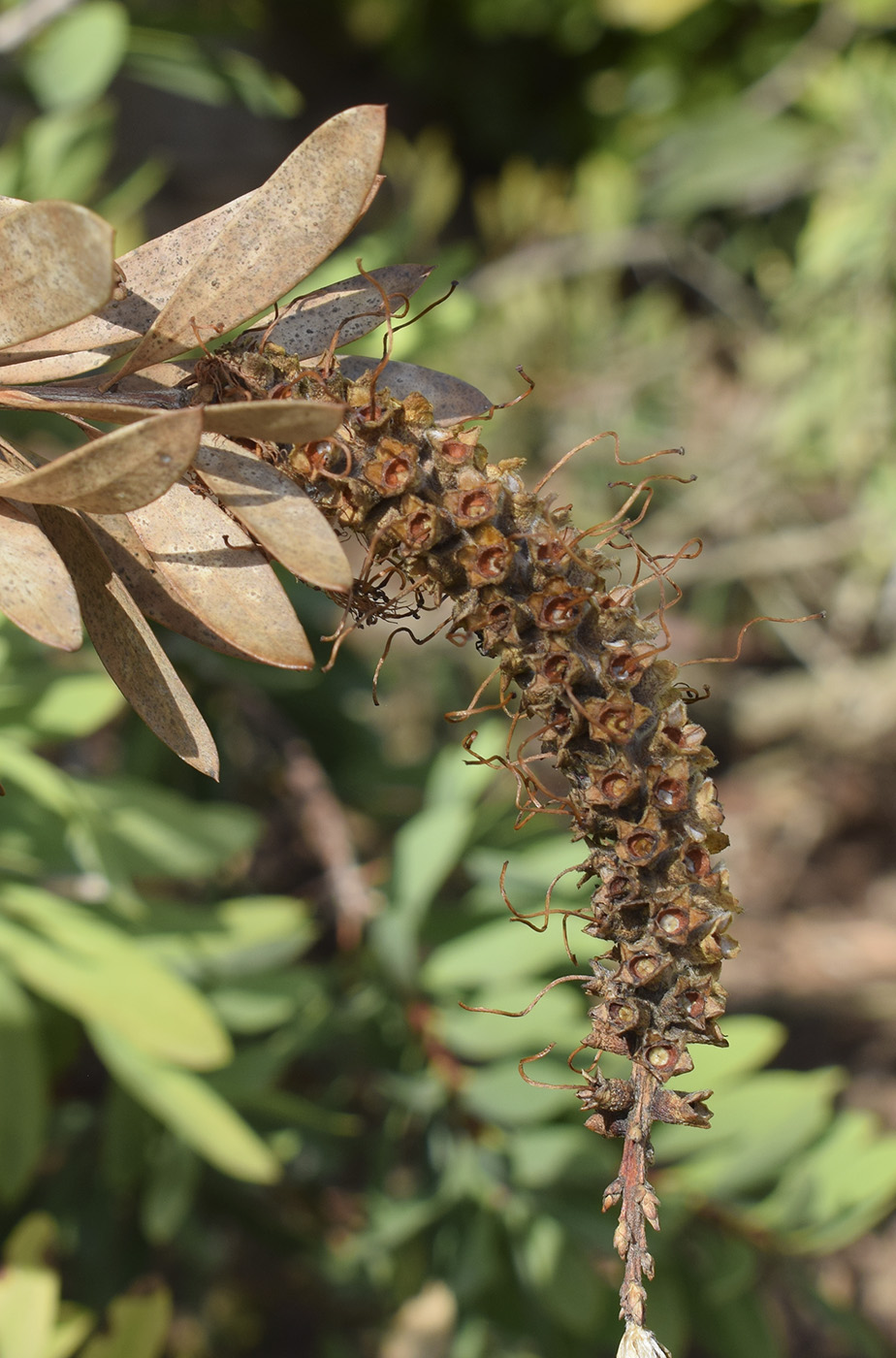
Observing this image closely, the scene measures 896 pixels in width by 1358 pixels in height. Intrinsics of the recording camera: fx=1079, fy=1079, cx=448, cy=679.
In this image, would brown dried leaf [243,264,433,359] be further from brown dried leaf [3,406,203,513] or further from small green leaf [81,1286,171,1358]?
small green leaf [81,1286,171,1358]

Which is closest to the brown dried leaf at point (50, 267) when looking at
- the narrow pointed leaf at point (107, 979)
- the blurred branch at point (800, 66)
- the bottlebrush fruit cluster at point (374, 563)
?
the bottlebrush fruit cluster at point (374, 563)

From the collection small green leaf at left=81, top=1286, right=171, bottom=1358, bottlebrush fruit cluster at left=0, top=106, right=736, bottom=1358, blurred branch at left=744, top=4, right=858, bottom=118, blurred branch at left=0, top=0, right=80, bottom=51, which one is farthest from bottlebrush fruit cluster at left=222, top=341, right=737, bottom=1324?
blurred branch at left=744, top=4, right=858, bottom=118

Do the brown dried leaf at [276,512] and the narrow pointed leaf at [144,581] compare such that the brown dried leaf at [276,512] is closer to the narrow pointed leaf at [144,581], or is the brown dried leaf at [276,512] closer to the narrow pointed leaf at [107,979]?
the narrow pointed leaf at [144,581]

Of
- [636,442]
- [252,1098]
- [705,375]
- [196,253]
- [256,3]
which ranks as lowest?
[252,1098]

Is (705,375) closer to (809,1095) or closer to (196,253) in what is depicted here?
(809,1095)

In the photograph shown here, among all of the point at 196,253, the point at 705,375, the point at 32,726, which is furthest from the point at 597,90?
the point at 196,253

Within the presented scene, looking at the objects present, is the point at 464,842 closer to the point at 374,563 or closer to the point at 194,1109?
the point at 194,1109

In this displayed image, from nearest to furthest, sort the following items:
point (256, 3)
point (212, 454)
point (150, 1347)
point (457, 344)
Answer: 1. point (212, 454)
2. point (150, 1347)
3. point (457, 344)
4. point (256, 3)
